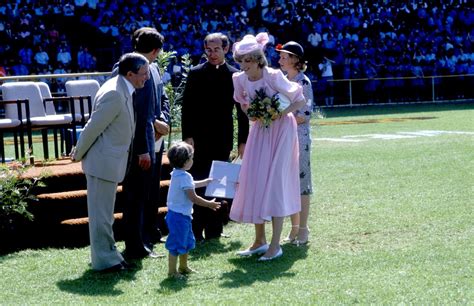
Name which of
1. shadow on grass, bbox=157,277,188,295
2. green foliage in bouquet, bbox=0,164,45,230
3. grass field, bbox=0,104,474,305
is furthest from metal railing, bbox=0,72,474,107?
shadow on grass, bbox=157,277,188,295

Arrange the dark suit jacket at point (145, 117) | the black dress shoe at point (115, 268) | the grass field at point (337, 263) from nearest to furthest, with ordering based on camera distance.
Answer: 1. the grass field at point (337, 263)
2. the black dress shoe at point (115, 268)
3. the dark suit jacket at point (145, 117)

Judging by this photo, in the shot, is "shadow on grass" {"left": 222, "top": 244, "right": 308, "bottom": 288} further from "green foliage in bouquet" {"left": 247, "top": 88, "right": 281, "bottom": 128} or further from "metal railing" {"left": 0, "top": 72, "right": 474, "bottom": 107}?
"metal railing" {"left": 0, "top": 72, "right": 474, "bottom": 107}

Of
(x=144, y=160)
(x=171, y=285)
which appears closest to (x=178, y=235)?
(x=171, y=285)

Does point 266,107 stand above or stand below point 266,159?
above

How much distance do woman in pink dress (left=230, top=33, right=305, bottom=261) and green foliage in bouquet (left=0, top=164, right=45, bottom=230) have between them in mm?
2055

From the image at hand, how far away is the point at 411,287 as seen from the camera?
679cm

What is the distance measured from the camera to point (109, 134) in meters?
7.62

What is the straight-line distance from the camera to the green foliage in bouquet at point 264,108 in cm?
807

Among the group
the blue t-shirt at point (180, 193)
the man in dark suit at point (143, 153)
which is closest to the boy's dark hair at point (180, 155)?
the blue t-shirt at point (180, 193)

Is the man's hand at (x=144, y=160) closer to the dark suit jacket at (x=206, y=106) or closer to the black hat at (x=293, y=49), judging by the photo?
the dark suit jacket at (x=206, y=106)

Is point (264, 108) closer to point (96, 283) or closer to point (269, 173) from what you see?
point (269, 173)

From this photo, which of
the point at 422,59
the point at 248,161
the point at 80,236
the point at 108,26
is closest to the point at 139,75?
the point at 248,161

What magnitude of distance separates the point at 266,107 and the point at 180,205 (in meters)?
1.19

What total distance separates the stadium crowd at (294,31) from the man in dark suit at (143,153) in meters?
19.2
